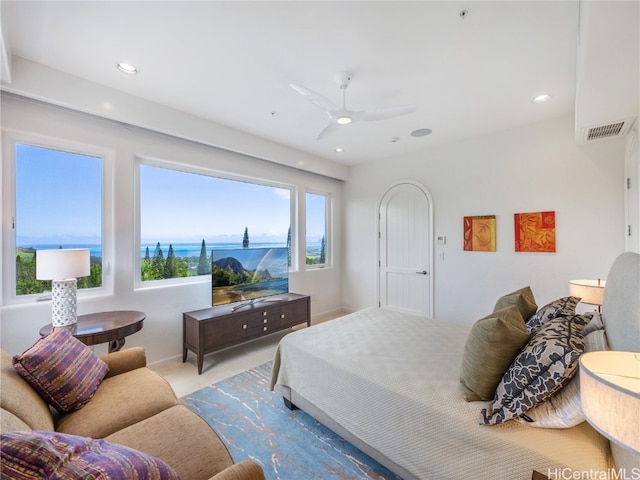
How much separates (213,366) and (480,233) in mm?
3742

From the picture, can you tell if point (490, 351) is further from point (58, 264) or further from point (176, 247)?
point (176, 247)

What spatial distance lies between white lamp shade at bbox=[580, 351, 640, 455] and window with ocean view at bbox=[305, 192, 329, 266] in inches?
161

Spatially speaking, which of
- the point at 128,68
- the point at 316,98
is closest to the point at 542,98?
the point at 316,98

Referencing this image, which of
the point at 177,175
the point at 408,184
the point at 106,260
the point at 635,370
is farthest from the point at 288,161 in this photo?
the point at 635,370

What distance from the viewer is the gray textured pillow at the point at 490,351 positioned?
1329mm

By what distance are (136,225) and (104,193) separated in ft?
1.39

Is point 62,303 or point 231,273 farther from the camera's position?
point 231,273

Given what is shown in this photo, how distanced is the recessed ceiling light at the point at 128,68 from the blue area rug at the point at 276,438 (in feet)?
9.26

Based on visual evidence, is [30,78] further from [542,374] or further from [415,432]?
[542,374]

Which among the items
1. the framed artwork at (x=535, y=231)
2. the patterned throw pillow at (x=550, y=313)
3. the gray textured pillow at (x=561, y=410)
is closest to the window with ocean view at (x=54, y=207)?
the gray textured pillow at (x=561, y=410)

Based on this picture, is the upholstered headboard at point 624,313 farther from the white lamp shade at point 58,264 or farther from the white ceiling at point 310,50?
the white lamp shade at point 58,264

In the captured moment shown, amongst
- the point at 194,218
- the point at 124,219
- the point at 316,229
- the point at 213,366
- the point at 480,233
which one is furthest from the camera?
the point at 316,229

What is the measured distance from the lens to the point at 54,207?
2.56 m

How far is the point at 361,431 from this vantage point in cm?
168
